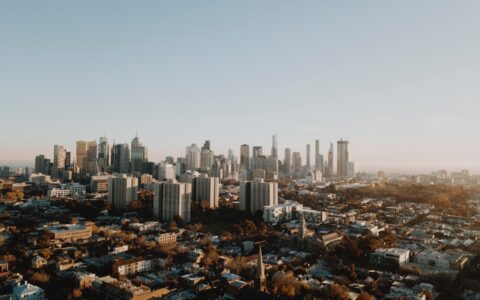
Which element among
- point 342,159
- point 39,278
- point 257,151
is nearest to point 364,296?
point 39,278

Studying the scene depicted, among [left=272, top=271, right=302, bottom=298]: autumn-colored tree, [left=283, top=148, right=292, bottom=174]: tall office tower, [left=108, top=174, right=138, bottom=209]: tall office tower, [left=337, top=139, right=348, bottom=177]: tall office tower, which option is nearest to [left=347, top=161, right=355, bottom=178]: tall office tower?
[left=337, top=139, right=348, bottom=177]: tall office tower

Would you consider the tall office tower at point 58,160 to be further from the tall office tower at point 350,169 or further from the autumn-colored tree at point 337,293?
the tall office tower at point 350,169

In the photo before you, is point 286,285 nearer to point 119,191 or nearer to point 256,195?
point 256,195

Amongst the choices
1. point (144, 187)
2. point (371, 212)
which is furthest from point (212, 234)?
point (144, 187)

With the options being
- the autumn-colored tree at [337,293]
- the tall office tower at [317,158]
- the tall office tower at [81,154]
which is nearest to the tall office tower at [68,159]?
the tall office tower at [81,154]

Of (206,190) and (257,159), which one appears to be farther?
(257,159)

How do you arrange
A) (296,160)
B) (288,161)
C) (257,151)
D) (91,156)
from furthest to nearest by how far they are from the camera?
(296,160) < (288,161) < (257,151) < (91,156)

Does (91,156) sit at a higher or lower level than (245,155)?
lower

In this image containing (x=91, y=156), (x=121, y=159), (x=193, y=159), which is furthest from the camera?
(x=193, y=159)
